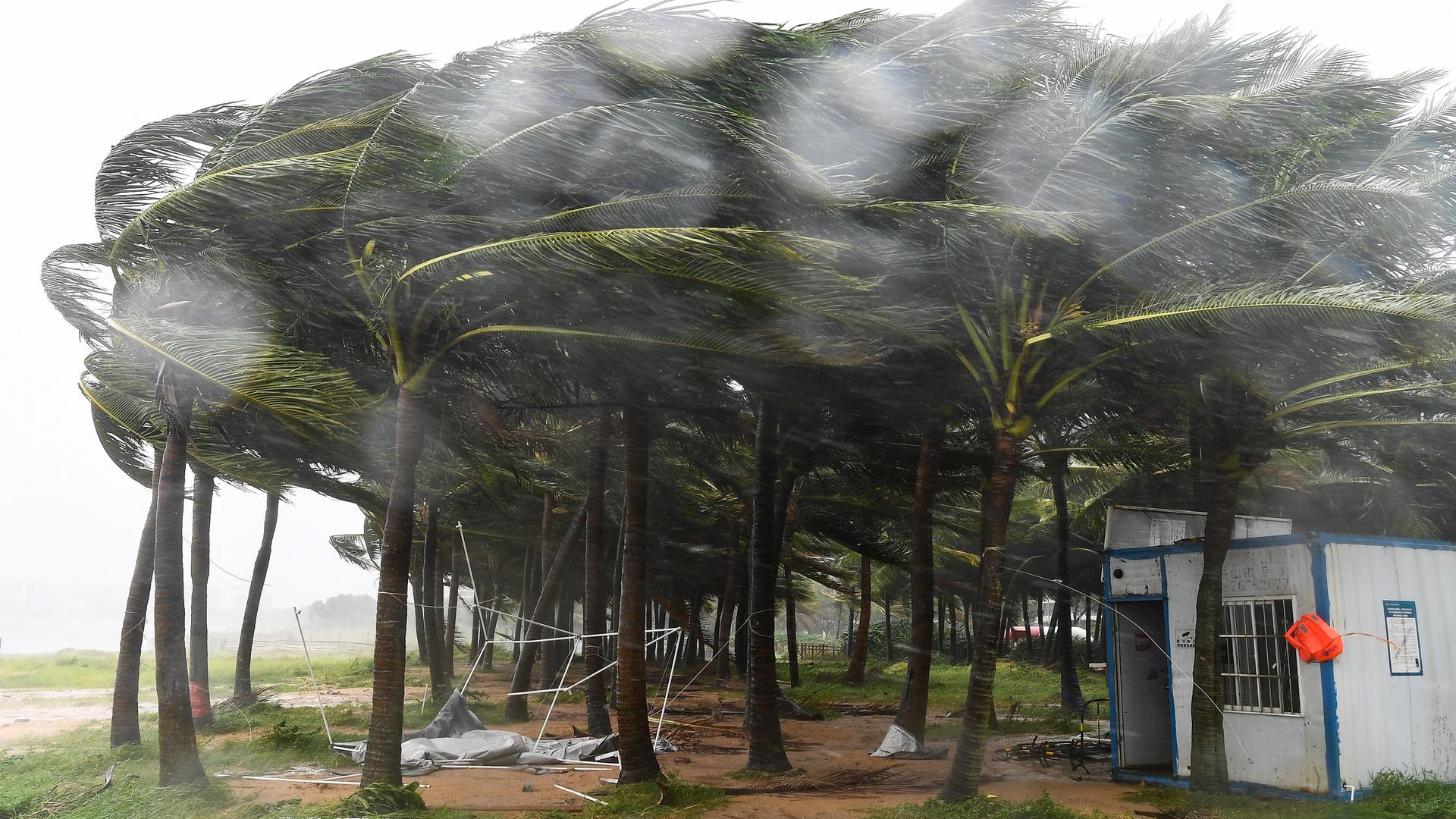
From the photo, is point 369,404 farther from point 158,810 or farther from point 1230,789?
point 1230,789

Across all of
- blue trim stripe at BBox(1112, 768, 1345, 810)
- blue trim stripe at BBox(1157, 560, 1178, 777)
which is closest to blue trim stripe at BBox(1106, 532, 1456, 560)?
blue trim stripe at BBox(1157, 560, 1178, 777)

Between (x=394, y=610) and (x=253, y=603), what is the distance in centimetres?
1294

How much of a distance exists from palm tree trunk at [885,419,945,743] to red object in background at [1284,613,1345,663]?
180 inches

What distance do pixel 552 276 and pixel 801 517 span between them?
666 inches

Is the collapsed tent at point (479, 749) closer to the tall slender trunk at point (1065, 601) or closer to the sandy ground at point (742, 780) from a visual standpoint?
the sandy ground at point (742, 780)

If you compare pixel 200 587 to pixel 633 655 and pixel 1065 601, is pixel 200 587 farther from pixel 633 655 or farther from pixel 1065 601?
pixel 1065 601

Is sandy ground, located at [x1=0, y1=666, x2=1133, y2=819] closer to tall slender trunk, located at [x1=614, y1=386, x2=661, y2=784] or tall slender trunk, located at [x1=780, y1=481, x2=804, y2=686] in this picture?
tall slender trunk, located at [x1=614, y1=386, x2=661, y2=784]

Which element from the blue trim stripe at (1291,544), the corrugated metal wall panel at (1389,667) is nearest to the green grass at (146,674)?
the blue trim stripe at (1291,544)

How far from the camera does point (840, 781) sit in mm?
11625

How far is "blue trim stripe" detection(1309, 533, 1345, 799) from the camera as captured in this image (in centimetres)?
929

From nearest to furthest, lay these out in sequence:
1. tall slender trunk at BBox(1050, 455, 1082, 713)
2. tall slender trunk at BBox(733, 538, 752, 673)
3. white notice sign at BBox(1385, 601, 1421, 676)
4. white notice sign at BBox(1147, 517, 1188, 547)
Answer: white notice sign at BBox(1385, 601, 1421, 676) < white notice sign at BBox(1147, 517, 1188, 547) < tall slender trunk at BBox(1050, 455, 1082, 713) < tall slender trunk at BBox(733, 538, 752, 673)

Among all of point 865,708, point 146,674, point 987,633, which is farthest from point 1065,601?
point 146,674

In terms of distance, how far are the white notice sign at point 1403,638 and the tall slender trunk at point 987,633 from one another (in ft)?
13.2

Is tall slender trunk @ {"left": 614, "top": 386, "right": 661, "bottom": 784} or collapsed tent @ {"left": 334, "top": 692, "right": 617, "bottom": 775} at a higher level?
tall slender trunk @ {"left": 614, "top": 386, "right": 661, "bottom": 784}
